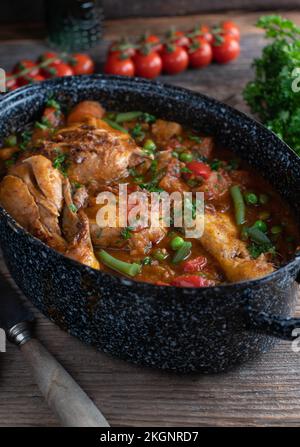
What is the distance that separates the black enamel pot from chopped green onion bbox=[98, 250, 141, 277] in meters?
0.33

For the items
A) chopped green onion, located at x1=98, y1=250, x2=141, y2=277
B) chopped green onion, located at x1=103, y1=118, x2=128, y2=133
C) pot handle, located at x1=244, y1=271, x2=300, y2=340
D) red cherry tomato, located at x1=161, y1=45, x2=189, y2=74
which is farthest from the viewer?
red cherry tomato, located at x1=161, y1=45, x2=189, y2=74

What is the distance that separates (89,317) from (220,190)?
4.13ft

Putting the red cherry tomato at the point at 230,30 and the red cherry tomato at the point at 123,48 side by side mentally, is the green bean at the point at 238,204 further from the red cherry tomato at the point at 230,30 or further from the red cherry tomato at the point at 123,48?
the red cherry tomato at the point at 230,30

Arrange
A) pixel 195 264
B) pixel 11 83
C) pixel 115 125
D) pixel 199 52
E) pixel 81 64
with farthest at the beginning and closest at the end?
pixel 199 52
pixel 81 64
pixel 11 83
pixel 115 125
pixel 195 264

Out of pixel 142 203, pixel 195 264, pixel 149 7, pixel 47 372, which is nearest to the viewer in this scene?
pixel 47 372

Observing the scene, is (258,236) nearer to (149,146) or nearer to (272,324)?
(272,324)

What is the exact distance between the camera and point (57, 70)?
18.8 feet

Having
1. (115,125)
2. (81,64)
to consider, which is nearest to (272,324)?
(115,125)

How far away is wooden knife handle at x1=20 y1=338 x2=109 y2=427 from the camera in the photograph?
2.97 meters

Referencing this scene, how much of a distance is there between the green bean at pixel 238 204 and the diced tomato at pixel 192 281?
0.56 metres

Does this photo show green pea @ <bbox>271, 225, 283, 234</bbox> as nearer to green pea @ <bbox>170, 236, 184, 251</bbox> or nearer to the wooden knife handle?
green pea @ <bbox>170, 236, 184, 251</bbox>

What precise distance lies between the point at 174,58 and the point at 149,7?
1.28 metres

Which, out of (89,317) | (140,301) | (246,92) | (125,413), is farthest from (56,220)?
(246,92)

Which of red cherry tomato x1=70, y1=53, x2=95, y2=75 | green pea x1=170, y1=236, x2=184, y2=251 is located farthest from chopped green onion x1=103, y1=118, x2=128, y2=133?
red cherry tomato x1=70, y1=53, x2=95, y2=75
